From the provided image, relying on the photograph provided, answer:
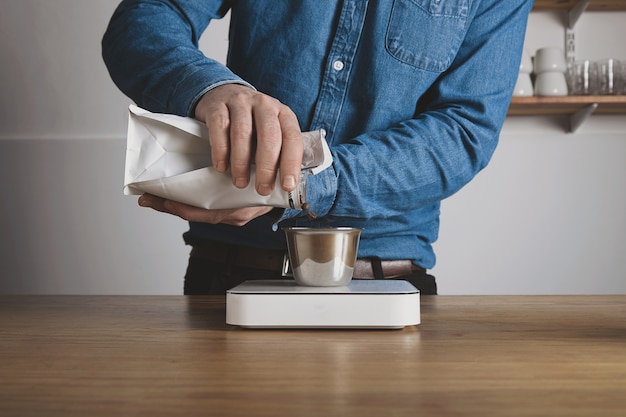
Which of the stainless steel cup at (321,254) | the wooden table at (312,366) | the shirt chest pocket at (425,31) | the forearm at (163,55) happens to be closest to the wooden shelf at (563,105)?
the shirt chest pocket at (425,31)

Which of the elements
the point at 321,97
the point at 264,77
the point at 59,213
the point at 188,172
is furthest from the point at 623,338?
the point at 59,213

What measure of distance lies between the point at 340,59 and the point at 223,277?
46cm

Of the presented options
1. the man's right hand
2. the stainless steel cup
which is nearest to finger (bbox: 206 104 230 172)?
the man's right hand

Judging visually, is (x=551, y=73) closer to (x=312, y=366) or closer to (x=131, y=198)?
(x=131, y=198)

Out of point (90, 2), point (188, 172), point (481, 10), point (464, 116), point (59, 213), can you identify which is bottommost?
point (59, 213)

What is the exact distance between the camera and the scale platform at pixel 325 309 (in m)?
0.88

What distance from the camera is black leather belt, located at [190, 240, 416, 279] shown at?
135 centimetres

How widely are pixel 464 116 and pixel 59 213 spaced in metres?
1.92

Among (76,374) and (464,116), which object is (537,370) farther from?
(464,116)

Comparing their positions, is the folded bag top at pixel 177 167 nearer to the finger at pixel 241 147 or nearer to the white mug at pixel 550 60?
the finger at pixel 241 147

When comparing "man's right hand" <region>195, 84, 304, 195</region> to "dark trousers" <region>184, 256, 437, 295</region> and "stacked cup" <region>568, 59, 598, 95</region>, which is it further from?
"stacked cup" <region>568, 59, 598, 95</region>

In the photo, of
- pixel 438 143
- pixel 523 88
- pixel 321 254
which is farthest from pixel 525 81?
pixel 321 254

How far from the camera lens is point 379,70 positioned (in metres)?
A: 1.38

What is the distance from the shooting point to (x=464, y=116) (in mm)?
1369
